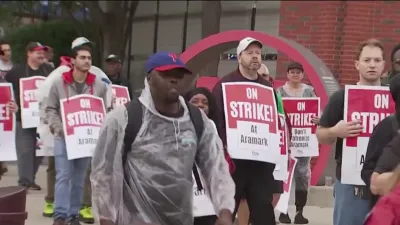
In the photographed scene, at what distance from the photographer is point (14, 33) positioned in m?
20.6

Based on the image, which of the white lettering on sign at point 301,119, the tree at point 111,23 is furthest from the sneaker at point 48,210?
the tree at point 111,23

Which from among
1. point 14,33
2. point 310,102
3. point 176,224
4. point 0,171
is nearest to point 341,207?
point 176,224

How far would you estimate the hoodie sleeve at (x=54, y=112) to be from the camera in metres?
8.95

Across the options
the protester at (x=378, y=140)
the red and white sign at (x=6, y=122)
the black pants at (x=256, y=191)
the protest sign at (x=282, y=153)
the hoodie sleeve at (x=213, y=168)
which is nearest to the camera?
the hoodie sleeve at (x=213, y=168)

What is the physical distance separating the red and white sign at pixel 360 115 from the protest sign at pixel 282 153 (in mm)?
1641

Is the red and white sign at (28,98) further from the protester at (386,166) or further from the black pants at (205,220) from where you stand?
the protester at (386,166)

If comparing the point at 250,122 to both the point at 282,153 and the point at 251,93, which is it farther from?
the point at 282,153

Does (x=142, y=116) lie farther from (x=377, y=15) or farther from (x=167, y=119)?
(x=377, y=15)

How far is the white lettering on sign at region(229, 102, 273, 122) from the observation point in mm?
7332

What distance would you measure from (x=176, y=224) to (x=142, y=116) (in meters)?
0.65

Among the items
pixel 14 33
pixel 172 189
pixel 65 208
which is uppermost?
pixel 14 33

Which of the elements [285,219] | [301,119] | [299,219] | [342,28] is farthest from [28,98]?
[342,28]

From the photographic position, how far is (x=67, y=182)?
8.96 meters

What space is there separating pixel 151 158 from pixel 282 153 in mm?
3227
